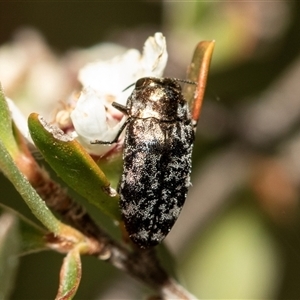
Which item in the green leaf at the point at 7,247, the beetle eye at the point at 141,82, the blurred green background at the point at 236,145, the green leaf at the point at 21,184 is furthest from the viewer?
the blurred green background at the point at 236,145

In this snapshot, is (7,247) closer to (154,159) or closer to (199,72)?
(154,159)

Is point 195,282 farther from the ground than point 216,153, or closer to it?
closer to it

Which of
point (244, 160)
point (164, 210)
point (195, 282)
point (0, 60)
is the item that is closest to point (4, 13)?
point (0, 60)

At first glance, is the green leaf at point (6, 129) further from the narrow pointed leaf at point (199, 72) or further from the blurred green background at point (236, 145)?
the blurred green background at point (236, 145)

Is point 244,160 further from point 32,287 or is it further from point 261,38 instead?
point 32,287

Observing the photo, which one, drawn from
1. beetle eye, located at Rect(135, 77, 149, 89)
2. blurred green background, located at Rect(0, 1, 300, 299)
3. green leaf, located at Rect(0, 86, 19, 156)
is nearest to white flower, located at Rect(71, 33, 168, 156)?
beetle eye, located at Rect(135, 77, 149, 89)

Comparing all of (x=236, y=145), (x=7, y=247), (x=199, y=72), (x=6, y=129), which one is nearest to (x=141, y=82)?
(x=199, y=72)

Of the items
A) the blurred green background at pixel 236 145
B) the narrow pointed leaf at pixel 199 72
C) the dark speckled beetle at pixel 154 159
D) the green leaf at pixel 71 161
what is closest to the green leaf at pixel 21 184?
the green leaf at pixel 71 161
